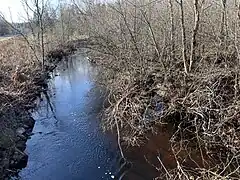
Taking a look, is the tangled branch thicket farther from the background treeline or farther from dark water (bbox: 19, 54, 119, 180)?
dark water (bbox: 19, 54, 119, 180)

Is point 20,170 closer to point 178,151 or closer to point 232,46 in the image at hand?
point 178,151

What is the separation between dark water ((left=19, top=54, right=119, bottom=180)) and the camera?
27.6 ft

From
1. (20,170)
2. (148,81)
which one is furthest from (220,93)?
(20,170)

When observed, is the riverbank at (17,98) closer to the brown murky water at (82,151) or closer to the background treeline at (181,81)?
the brown murky water at (82,151)

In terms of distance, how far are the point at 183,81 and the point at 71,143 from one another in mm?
4265

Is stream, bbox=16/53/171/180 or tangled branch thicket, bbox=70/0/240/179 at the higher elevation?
tangled branch thicket, bbox=70/0/240/179

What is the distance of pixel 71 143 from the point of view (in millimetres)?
10062

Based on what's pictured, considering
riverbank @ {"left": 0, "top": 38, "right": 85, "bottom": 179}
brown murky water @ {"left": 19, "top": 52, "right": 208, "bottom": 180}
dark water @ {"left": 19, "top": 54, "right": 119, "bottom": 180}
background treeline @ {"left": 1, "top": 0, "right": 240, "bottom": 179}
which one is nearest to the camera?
brown murky water @ {"left": 19, "top": 52, "right": 208, "bottom": 180}

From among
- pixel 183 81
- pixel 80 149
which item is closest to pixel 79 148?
pixel 80 149

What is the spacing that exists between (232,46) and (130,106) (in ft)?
13.1

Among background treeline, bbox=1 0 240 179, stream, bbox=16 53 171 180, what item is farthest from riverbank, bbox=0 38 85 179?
background treeline, bbox=1 0 240 179

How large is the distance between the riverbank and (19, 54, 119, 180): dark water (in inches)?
13.3

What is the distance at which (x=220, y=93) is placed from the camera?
9.93 metres

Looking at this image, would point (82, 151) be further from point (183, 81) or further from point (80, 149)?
point (183, 81)
